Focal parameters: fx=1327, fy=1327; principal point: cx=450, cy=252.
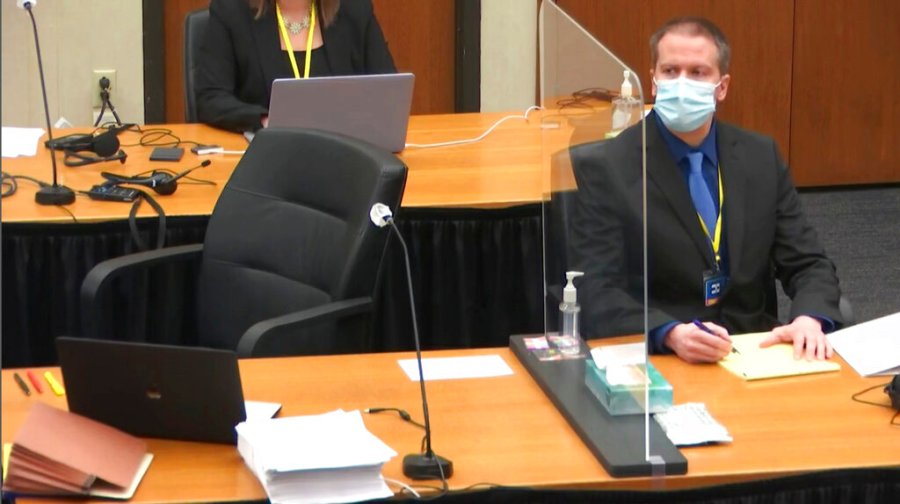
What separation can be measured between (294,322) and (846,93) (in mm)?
4364

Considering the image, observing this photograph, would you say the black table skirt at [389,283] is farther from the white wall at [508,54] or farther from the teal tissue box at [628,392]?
the white wall at [508,54]

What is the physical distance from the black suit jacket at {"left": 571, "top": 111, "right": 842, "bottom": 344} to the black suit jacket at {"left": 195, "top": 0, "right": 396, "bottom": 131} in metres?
1.70

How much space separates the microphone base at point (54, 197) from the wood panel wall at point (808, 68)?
10.8 feet

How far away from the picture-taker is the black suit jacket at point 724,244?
2301 millimetres

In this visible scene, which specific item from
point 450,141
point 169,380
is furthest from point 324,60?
point 169,380

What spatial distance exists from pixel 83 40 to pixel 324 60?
186 centimetres

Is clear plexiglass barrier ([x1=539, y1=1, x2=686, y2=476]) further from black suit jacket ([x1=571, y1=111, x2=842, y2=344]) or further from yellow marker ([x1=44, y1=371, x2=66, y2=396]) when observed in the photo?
yellow marker ([x1=44, y1=371, x2=66, y2=396])

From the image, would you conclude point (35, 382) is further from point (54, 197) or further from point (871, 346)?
point (871, 346)

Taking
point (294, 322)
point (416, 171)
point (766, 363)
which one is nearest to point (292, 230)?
point (294, 322)

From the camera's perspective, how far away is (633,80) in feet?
6.50

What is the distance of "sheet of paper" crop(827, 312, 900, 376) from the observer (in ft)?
8.45

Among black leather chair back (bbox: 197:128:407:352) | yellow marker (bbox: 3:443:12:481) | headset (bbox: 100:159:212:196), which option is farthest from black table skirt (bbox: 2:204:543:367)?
yellow marker (bbox: 3:443:12:481)

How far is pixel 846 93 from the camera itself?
6.41 metres

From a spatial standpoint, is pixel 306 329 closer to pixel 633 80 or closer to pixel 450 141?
pixel 633 80
